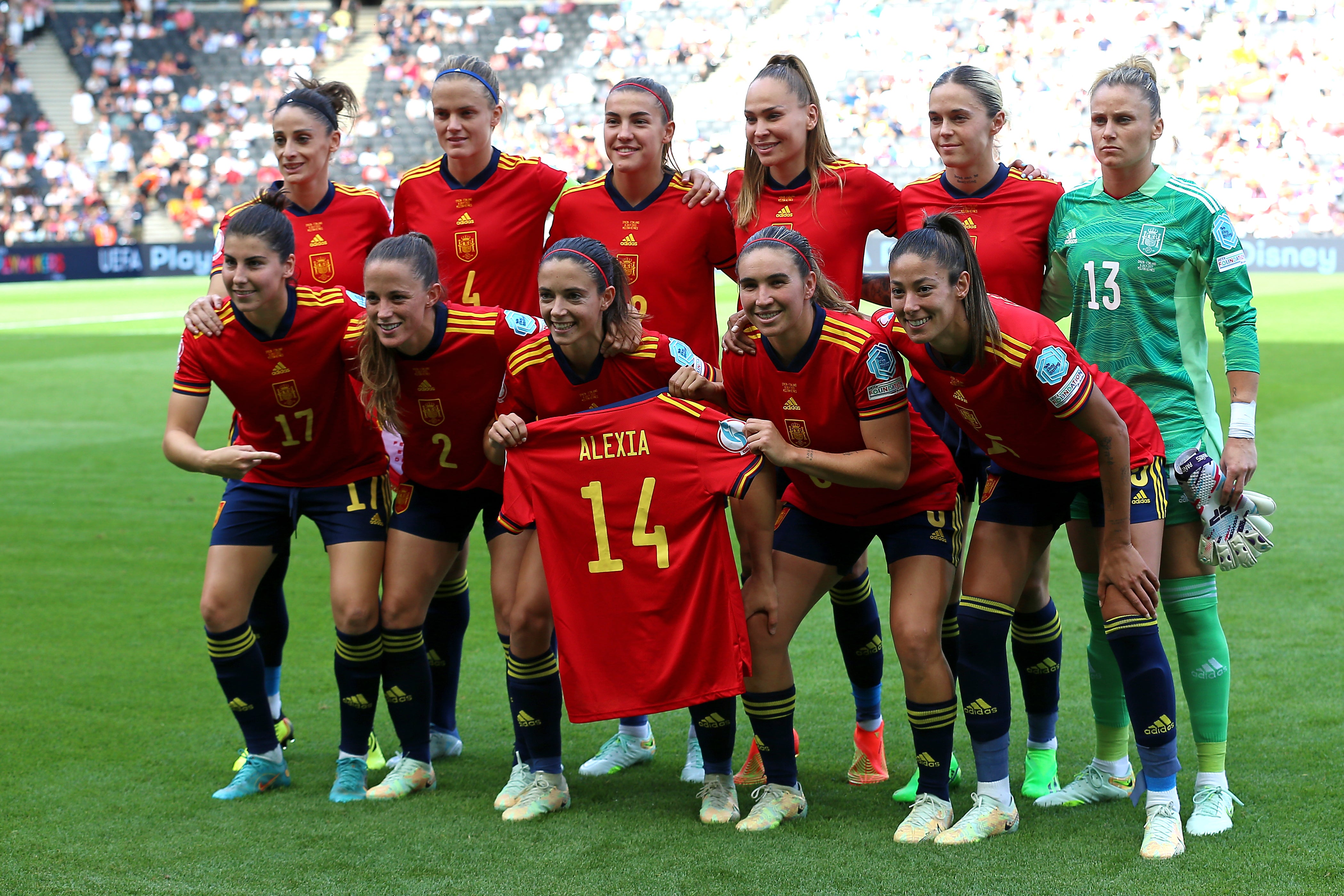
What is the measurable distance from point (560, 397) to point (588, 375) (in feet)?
0.41

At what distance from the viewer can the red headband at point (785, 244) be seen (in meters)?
4.05

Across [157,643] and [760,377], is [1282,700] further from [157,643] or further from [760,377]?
[157,643]

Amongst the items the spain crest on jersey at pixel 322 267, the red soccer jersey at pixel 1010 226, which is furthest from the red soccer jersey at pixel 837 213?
the spain crest on jersey at pixel 322 267

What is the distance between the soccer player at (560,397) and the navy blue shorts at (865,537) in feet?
1.88

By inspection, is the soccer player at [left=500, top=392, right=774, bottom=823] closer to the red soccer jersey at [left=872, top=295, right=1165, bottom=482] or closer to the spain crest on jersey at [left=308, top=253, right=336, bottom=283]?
the red soccer jersey at [left=872, top=295, right=1165, bottom=482]

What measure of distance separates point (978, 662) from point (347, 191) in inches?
125

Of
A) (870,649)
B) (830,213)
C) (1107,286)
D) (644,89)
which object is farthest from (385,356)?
(1107,286)

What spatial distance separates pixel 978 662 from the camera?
4.05 m

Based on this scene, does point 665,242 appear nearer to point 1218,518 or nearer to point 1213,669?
point 1218,518

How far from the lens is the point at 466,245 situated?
510 centimetres

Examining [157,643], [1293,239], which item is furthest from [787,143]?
[1293,239]

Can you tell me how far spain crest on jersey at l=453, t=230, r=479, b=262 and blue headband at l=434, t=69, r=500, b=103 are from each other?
543 millimetres

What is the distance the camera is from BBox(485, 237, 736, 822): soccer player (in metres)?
4.20

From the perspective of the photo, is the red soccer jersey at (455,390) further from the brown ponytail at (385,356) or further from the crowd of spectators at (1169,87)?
the crowd of spectators at (1169,87)
